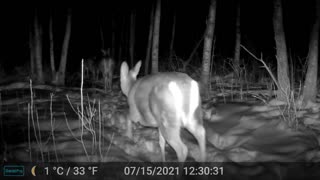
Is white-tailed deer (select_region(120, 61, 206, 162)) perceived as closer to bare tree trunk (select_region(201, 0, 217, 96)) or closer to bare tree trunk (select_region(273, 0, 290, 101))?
bare tree trunk (select_region(273, 0, 290, 101))

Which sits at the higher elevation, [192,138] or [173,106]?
[173,106]

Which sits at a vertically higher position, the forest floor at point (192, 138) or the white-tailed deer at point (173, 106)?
the white-tailed deer at point (173, 106)

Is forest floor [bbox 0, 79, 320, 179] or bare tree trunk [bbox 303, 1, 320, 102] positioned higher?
bare tree trunk [bbox 303, 1, 320, 102]

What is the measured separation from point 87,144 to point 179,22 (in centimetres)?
2424

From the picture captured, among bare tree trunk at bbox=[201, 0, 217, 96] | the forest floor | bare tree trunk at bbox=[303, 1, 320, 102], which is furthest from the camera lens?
bare tree trunk at bbox=[201, 0, 217, 96]

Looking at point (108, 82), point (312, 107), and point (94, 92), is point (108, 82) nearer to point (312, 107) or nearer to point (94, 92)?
point (94, 92)

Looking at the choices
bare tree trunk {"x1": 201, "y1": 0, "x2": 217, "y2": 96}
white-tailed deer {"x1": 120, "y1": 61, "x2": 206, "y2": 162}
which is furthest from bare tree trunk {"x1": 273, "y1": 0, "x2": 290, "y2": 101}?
white-tailed deer {"x1": 120, "y1": 61, "x2": 206, "y2": 162}

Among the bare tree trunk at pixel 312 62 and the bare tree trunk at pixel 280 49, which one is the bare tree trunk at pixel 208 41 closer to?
the bare tree trunk at pixel 280 49

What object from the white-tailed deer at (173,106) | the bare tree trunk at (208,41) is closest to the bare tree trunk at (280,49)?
the bare tree trunk at (208,41)

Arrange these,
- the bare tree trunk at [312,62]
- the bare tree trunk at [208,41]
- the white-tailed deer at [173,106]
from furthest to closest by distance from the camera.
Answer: the bare tree trunk at [208,41], the bare tree trunk at [312,62], the white-tailed deer at [173,106]

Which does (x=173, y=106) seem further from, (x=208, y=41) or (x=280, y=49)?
(x=208, y=41)

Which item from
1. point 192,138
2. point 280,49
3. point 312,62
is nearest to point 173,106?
point 192,138

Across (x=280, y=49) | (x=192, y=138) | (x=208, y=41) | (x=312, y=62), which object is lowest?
(x=192, y=138)

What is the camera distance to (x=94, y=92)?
30.0 ft
